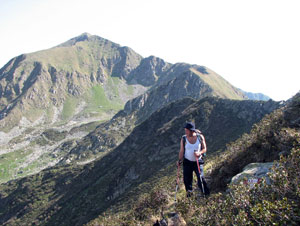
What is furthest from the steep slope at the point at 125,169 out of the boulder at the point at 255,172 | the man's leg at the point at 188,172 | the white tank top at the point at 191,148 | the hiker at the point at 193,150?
the white tank top at the point at 191,148

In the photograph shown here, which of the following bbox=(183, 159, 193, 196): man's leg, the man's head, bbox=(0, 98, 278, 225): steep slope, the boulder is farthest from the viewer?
bbox=(0, 98, 278, 225): steep slope

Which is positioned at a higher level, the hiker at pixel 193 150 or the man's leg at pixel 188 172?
the hiker at pixel 193 150

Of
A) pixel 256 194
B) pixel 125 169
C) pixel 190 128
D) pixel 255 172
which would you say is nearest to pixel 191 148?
pixel 190 128

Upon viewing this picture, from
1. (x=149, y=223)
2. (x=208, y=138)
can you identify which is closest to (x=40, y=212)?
(x=208, y=138)

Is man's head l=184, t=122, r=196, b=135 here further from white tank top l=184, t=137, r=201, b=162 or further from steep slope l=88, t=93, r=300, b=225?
steep slope l=88, t=93, r=300, b=225

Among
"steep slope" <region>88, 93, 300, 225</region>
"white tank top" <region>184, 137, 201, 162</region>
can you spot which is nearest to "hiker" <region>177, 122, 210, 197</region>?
"white tank top" <region>184, 137, 201, 162</region>

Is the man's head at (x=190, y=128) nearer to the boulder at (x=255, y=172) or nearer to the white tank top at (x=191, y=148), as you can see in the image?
the white tank top at (x=191, y=148)

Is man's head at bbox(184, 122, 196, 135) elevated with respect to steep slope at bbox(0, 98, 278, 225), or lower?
elevated

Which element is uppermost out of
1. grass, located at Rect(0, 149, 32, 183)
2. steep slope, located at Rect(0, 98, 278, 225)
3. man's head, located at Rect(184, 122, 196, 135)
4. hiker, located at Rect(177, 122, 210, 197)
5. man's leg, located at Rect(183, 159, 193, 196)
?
man's head, located at Rect(184, 122, 196, 135)

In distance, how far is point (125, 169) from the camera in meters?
86.6

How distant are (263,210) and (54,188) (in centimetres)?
13363

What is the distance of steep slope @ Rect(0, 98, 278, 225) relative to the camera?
75250mm

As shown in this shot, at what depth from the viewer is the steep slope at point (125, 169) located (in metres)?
75.2

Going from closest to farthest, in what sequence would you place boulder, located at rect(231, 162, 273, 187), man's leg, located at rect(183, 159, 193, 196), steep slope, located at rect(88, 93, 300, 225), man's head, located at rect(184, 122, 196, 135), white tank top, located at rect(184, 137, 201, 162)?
1. steep slope, located at rect(88, 93, 300, 225)
2. boulder, located at rect(231, 162, 273, 187)
3. man's head, located at rect(184, 122, 196, 135)
4. white tank top, located at rect(184, 137, 201, 162)
5. man's leg, located at rect(183, 159, 193, 196)
